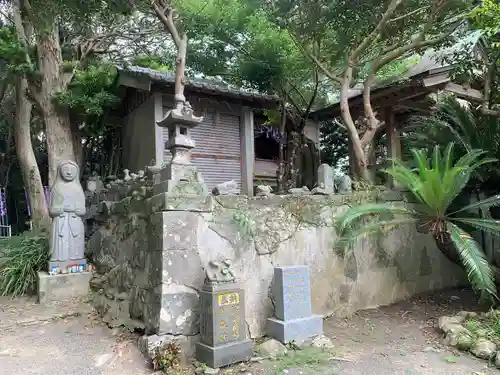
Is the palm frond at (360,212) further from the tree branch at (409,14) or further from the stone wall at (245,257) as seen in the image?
the tree branch at (409,14)

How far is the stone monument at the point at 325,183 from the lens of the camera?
20.4ft

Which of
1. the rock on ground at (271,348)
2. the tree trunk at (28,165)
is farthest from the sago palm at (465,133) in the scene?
the tree trunk at (28,165)

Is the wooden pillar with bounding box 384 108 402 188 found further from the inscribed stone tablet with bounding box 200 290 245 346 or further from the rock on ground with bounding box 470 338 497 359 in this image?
the inscribed stone tablet with bounding box 200 290 245 346

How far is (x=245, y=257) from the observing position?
528 cm

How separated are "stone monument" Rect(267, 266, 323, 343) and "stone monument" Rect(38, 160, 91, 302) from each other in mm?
3182

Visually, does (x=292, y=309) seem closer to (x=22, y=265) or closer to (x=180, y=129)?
(x=180, y=129)

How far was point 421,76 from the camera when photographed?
8.53 m

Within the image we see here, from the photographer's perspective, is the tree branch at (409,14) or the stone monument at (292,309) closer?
the stone monument at (292,309)

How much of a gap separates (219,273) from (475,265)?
340 cm

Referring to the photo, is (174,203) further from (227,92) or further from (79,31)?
(79,31)

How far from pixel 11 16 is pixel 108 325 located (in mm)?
7629

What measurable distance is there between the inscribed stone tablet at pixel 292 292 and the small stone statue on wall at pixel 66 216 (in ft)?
11.2

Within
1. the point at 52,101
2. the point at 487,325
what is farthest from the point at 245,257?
the point at 52,101

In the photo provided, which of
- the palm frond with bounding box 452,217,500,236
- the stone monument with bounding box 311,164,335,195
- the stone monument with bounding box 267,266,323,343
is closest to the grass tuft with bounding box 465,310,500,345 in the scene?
the palm frond with bounding box 452,217,500,236
